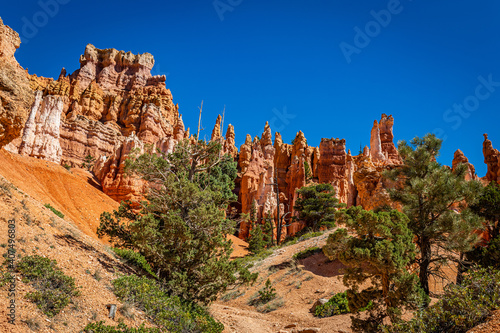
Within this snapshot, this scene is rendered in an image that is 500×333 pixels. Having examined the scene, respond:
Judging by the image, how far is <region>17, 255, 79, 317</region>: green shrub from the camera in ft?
22.7

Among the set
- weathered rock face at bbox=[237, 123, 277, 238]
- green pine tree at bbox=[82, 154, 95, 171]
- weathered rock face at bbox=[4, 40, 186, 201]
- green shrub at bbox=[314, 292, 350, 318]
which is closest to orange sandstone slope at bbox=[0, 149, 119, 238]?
weathered rock face at bbox=[4, 40, 186, 201]

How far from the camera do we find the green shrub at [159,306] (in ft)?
32.1

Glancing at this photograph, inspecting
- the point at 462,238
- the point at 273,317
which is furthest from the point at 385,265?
the point at 273,317

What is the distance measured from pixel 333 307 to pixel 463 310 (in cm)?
830

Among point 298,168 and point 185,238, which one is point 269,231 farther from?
point 185,238

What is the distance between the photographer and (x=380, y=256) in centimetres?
1032

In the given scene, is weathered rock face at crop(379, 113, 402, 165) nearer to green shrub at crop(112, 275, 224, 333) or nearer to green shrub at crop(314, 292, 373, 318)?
green shrub at crop(314, 292, 373, 318)

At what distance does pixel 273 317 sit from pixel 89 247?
9525mm

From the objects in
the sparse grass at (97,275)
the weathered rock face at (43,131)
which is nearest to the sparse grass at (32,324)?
the sparse grass at (97,275)

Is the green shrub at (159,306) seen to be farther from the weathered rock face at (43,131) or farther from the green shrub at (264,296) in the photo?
the weathered rock face at (43,131)

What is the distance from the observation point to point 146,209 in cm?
1402

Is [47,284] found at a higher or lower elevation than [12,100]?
lower

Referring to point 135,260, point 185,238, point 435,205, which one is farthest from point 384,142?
point 135,260

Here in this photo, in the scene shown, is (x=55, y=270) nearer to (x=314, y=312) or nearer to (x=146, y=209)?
(x=146, y=209)
